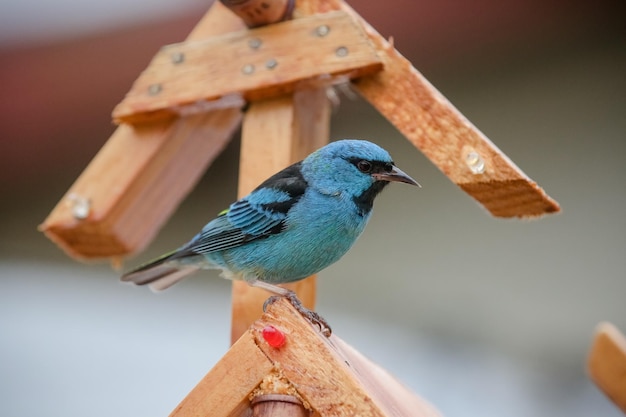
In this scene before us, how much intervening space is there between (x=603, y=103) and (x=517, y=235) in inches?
40.4

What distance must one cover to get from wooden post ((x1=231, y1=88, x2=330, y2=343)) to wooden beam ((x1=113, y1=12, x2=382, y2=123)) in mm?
54

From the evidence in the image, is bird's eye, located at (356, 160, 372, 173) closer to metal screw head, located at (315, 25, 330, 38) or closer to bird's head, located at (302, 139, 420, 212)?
bird's head, located at (302, 139, 420, 212)

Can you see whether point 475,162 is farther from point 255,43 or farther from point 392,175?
point 255,43

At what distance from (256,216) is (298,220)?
0.15m

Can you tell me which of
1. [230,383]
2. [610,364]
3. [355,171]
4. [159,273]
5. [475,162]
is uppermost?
[355,171]

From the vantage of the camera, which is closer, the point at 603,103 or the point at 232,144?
the point at 603,103

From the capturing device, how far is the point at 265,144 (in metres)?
2.82

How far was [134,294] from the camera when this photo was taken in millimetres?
6418

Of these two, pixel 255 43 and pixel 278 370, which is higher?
pixel 255 43

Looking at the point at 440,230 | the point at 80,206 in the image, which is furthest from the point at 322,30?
the point at 440,230

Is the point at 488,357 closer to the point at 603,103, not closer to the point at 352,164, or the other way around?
the point at 603,103

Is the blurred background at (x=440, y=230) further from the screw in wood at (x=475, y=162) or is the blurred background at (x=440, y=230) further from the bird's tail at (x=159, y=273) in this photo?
the screw in wood at (x=475, y=162)

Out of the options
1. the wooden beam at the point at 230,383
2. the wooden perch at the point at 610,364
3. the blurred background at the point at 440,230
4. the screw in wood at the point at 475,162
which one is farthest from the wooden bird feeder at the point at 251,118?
the blurred background at the point at 440,230

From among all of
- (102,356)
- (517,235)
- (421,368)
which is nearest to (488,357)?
(421,368)
